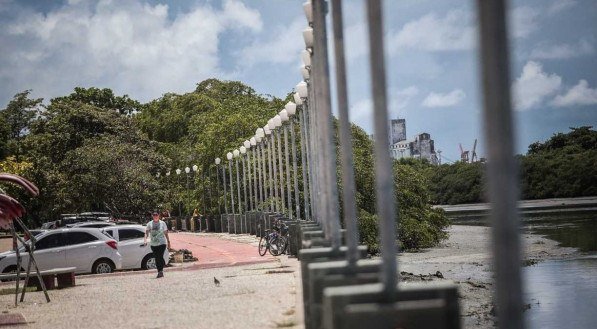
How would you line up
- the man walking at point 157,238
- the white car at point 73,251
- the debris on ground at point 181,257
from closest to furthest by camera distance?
the man walking at point 157,238
the white car at point 73,251
the debris on ground at point 181,257

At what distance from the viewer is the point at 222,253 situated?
2970cm

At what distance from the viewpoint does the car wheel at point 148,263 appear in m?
25.1

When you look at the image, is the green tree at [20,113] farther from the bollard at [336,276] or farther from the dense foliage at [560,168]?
the bollard at [336,276]

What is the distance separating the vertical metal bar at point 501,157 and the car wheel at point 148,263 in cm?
2183

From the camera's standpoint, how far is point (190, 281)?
1909 cm

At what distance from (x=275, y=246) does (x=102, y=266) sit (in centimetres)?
558

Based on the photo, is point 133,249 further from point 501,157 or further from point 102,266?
point 501,157

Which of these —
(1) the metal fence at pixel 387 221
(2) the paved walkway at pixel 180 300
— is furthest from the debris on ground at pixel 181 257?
(1) the metal fence at pixel 387 221

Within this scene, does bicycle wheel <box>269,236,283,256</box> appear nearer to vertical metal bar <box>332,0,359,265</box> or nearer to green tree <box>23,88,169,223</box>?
vertical metal bar <box>332,0,359,265</box>

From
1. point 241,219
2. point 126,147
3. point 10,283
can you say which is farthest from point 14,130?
point 10,283

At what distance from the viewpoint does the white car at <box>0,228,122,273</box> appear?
23.2 metres

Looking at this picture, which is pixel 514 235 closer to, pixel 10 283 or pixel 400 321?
pixel 400 321

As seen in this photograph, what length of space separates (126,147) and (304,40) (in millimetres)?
39053

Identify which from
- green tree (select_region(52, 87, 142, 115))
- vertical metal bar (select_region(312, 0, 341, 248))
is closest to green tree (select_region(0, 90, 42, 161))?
green tree (select_region(52, 87, 142, 115))
